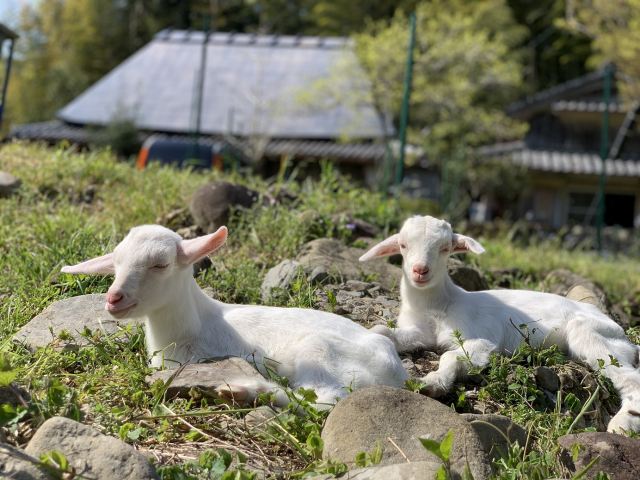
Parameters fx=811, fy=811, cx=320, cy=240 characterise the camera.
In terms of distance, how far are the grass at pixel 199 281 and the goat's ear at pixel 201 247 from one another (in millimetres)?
554

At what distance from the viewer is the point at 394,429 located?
295cm

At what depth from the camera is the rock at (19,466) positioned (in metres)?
2.49

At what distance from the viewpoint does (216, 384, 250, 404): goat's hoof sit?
3.17 metres

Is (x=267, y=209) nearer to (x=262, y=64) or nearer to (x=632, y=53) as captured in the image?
(x=632, y=53)

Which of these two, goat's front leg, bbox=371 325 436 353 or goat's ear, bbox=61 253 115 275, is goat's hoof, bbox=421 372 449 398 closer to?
goat's front leg, bbox=371 325 436 353

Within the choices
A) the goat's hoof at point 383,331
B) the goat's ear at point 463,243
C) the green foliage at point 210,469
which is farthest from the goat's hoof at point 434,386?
the green foliage at point 210,469

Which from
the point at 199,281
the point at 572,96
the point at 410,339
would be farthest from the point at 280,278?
the point at 572,96

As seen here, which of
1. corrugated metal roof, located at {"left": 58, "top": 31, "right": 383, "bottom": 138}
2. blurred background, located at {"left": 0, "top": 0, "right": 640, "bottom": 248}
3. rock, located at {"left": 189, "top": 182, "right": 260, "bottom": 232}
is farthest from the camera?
corrugated metal roof, located at {"left": 58, "top": 31, "right": 383, "bottom": 138}

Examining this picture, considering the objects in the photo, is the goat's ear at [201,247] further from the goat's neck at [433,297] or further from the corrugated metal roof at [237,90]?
the corrugated metal roof at [237,90]

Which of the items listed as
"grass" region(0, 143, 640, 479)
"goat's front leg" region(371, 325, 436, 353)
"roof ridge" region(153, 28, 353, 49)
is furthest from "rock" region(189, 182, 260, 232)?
"roof ridge" region(153, 28, 353, 49)

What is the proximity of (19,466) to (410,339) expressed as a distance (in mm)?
2155

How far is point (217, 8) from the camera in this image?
125ft

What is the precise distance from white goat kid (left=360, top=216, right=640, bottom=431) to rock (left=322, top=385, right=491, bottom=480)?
788mm

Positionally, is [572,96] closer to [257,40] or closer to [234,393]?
[257,40]
